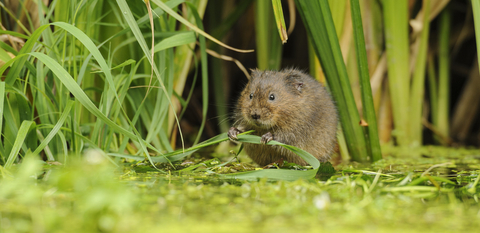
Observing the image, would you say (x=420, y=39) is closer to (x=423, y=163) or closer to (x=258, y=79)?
(x=423, y=163)

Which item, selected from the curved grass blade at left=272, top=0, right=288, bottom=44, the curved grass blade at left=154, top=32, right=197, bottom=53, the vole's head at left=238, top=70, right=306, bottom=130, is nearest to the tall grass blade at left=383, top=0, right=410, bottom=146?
the vole's head at left=238, top=70, right=306, bottom=130

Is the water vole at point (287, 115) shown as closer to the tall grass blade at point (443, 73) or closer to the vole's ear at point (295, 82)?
the vole's ear at point (295, 82)

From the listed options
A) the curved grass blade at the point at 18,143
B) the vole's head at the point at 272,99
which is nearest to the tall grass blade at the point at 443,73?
the vole's head at the point at 272,99

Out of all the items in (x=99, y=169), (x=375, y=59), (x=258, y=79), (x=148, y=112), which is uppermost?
(x=375, y=59)

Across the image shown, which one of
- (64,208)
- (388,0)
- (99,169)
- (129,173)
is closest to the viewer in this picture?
(99,169)

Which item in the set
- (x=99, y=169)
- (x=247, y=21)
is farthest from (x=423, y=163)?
(x=247, y=21)
